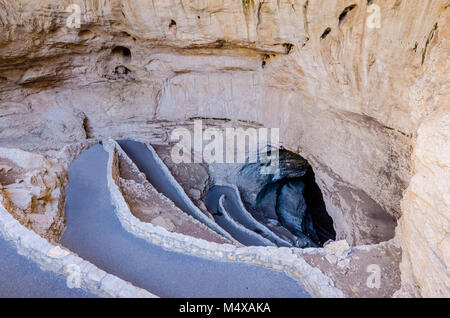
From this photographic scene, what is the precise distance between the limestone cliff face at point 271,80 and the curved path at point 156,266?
2.77 m

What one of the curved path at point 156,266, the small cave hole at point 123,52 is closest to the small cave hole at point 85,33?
the small cave hole at point 123,52

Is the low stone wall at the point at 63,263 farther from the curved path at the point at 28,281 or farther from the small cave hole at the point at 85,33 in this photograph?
the small cave hole at the point at 85,33

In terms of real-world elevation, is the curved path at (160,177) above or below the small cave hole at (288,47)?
below

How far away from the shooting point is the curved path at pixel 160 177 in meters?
11.2

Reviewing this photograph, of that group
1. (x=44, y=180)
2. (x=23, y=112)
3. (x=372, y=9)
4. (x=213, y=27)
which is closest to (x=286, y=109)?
(x=213, y=27)

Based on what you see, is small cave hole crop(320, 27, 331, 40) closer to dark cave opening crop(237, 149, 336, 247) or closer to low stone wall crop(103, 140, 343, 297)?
low stone wall crop(103, 140, 343, 297)

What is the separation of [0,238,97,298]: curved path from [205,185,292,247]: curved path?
7237mm

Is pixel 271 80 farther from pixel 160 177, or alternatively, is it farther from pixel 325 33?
pixel 160 177

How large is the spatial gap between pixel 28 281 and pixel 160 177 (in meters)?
7.62

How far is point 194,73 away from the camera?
1399 cm

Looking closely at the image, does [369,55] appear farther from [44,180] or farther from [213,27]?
[44,180]

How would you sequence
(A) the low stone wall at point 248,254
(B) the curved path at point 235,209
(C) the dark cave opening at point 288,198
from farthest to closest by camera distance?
(C) the dark cave opening at point 288,198 < (B) the curved path at point 235,209 < (A) the low stone wall at point 248,254

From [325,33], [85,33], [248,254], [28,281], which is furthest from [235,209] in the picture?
[85,33]

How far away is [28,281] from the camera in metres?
5.54
